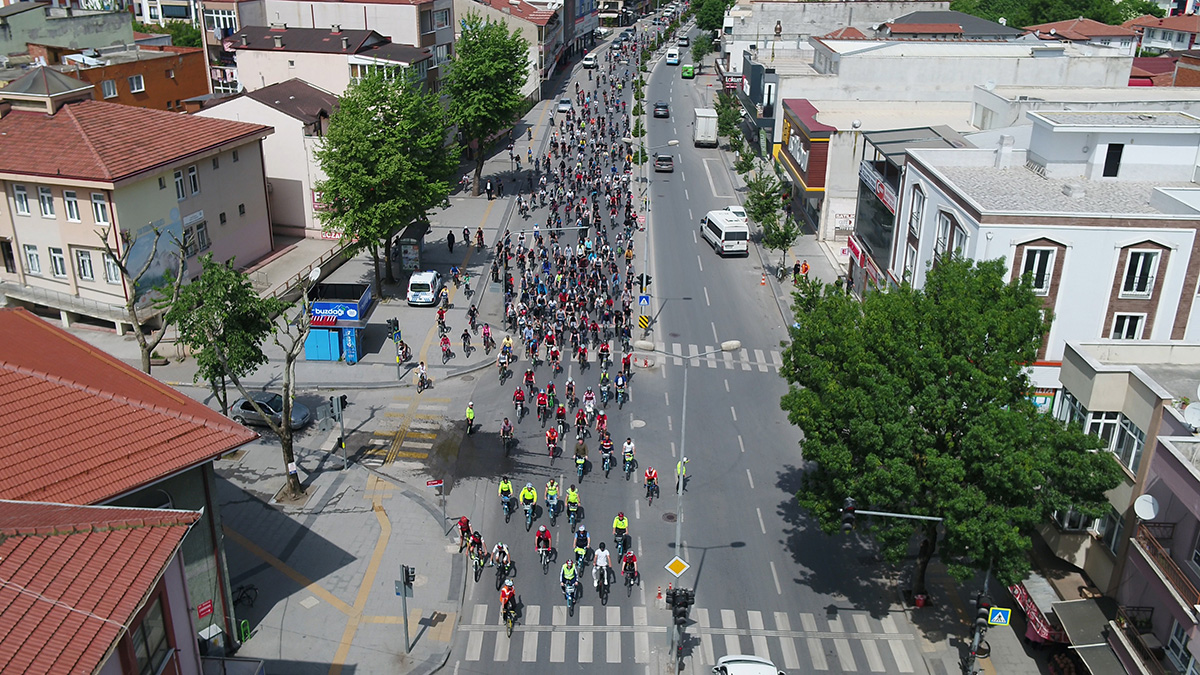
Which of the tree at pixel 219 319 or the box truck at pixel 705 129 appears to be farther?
the box truck at pixel 705 129

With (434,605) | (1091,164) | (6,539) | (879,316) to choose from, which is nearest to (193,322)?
(434,605)

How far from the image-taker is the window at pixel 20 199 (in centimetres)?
4819

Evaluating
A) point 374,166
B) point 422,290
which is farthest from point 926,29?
point 422,290

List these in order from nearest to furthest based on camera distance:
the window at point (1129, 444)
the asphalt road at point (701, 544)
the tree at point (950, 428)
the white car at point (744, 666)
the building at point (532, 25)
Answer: the tree at point (950, 428) → the window at point (1129, 444) → the white car at point (744, 666) → the asphalt road at point (701, 544) → the building at point (532, 25)

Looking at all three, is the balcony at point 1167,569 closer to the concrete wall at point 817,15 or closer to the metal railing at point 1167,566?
the metal railing at point 1167,566

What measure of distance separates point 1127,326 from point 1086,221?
14.8 ft

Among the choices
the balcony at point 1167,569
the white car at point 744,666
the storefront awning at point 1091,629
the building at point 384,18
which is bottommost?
the white car at point 744,666

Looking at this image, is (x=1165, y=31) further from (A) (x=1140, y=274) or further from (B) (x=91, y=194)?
(B) (x=91, y=194)

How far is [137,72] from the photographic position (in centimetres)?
7894

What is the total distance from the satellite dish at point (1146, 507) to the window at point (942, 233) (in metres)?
16.8

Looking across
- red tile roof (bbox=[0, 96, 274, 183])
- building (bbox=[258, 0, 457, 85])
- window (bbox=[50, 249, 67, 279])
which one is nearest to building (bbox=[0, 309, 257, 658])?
red tile roof (bbox=[0, 96, 274, 183])

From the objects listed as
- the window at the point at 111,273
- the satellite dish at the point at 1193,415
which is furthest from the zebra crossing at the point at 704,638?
the window at the point at 111,273

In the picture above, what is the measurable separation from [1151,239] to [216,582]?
33059 mm

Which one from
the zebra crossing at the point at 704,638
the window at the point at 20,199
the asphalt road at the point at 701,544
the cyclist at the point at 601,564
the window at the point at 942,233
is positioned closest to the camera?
the zebra crossing at the point at 704,638
